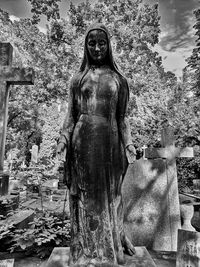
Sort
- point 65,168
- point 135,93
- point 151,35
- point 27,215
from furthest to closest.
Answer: point 151,35 < point 135,93 < point 27,215 < point 65,168

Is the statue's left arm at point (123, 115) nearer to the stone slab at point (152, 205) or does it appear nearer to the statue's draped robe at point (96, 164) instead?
the statue's draped robe at point (96, 164)

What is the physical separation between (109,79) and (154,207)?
10.7ft

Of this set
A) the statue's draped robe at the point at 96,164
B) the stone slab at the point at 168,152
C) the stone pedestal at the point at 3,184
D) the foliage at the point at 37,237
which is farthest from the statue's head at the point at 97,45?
the stone pedestal at the point at 3,184

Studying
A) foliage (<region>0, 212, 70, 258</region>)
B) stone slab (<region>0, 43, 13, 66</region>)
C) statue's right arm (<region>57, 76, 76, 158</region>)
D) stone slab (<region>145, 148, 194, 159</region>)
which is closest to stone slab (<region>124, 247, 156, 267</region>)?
statue's right arm (<region>57, 76, 76, 158</region>)

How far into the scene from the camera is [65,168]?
2.19 m

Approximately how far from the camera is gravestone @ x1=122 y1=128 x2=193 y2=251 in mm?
4434

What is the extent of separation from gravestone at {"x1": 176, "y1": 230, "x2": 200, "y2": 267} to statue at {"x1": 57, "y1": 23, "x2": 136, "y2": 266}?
0.95m

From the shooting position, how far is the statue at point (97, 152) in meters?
2.02

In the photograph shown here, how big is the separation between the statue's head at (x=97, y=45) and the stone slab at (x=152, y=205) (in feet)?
9.41

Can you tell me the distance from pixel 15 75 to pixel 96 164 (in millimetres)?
3550

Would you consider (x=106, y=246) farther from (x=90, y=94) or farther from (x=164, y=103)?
(x=164, y=103)

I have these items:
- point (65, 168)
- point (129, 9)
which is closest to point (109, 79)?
point (65, 168)

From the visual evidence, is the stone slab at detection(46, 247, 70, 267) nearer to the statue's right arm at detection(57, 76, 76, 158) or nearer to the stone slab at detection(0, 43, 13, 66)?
the statue's right arm at detection(57, 76, 76, 158)

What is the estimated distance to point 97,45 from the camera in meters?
2.23
